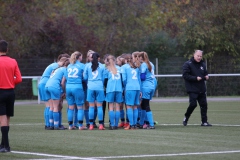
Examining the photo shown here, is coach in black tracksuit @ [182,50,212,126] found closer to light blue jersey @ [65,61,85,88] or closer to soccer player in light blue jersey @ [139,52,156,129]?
soccer player in light blue jersey @ [139,52,156,129]

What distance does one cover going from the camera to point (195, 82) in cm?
1780

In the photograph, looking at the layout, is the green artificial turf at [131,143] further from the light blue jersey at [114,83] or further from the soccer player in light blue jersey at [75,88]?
the light blue jersey at [114,83]

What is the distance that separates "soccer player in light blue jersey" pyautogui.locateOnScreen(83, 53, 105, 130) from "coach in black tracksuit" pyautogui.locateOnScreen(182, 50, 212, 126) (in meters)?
2.40

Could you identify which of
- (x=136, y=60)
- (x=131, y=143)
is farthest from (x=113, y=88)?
(x=131, y=143)

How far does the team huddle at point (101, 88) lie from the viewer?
55.6 ft

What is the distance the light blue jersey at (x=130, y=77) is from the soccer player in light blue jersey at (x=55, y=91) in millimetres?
1637

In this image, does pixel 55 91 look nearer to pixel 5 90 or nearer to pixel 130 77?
pixel 130 77

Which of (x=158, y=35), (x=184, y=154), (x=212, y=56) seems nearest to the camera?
(x=184, y=154)

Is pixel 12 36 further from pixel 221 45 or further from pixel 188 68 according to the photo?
pixel 188 68

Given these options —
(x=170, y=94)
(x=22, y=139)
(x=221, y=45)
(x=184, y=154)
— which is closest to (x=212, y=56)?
(x=221, y=45)

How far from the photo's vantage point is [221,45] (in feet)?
121

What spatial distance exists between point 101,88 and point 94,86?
205 mm

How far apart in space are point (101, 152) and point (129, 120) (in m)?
5.56

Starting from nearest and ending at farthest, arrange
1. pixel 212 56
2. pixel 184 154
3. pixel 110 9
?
pixel 184 154 → pixel 212 56 → pixel 110 9
